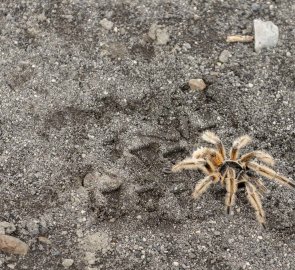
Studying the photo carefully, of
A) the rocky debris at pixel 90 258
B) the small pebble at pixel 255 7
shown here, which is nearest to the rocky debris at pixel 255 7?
the small pebble at pixel 255 7

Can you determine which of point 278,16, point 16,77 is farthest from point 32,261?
point 278,16

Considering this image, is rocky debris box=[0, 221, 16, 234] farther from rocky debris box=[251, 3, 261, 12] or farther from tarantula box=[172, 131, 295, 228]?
rocky debris box=[251, 3, 261, 12]

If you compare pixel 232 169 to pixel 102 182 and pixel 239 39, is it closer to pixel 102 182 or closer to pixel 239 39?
pixel 102 182

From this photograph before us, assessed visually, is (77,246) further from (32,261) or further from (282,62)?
(282,62)

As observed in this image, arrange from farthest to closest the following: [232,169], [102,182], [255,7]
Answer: [255,7], [102,182], [232,169]

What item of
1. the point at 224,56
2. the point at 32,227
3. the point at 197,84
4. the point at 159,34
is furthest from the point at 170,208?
the point at 159,34

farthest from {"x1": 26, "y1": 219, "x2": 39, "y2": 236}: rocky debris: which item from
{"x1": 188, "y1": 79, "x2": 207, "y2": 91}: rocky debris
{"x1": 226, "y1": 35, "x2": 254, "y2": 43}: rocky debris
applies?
{"x1": 226, "y1": 35, "x2": 254, "y2": 43}: rocky debris

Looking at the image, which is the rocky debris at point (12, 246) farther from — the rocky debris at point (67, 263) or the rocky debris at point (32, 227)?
the rocky debris at point (67, 263)
